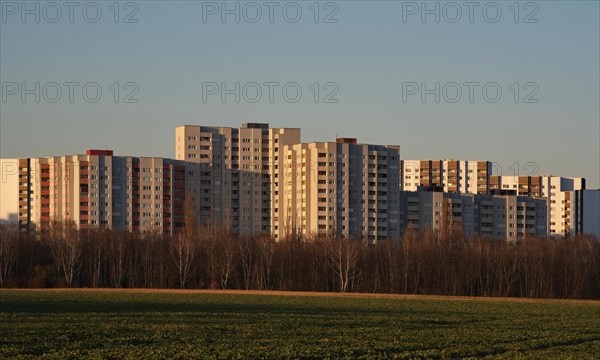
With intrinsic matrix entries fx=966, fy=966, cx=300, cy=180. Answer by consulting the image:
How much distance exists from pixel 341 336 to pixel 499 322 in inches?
674

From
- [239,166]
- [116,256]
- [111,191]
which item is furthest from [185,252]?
[239,166]

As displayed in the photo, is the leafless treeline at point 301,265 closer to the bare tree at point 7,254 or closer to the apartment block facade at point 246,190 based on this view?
the bare tree at point 7,254

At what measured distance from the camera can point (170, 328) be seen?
166 ft

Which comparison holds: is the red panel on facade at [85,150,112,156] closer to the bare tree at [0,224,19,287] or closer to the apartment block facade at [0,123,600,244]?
the apartment block facade at [0,123,600,244]

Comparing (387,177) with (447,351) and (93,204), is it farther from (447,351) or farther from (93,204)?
(447,351)

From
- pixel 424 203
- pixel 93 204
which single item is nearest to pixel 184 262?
pixel 93 204

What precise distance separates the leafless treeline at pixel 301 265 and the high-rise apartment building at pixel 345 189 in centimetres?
4078

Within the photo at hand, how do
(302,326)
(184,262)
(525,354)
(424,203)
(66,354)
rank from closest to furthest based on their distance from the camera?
(66,354) < (525,354) < (302,326) < (184,262) < (424,203)

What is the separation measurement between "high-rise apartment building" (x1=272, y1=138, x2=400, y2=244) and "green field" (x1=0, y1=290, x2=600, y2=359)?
315ft

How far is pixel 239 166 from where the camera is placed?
195m

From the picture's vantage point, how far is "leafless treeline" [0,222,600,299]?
125 meters

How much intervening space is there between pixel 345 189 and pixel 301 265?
4833cm

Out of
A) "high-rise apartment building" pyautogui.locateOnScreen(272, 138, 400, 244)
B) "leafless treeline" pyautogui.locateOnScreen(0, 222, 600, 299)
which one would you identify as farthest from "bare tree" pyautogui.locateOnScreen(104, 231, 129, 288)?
"high-rise apartment building" pyautogui.locateOnScreen(272, 138, 400, 244)

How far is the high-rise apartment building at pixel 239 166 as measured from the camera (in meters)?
191
